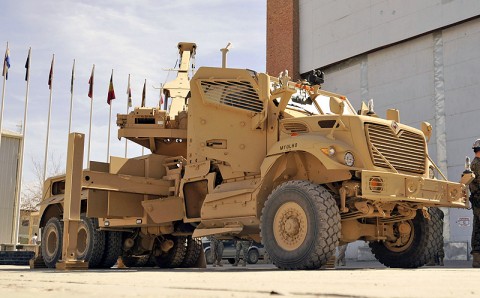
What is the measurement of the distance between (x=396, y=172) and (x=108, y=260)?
228 inches

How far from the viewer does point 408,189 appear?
8867 millimetres

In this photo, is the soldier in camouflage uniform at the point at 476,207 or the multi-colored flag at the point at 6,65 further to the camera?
the multi-colored flag at the point at 6,65

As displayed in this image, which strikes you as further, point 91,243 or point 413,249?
point 91,243

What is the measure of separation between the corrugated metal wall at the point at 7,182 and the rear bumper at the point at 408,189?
28.3 m

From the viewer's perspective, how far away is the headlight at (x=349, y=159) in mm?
8742

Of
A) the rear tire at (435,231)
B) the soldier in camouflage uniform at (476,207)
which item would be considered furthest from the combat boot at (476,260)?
the rear tire at (435,231)

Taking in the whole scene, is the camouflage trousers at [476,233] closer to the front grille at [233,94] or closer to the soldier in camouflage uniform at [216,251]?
the front grille at [233,94]

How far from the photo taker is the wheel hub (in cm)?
866

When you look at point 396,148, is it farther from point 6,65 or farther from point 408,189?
point 6,65

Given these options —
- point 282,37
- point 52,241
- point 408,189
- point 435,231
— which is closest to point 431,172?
point 435,231

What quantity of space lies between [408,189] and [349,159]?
91cm

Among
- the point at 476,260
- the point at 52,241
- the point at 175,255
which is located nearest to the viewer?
the point at 476,260

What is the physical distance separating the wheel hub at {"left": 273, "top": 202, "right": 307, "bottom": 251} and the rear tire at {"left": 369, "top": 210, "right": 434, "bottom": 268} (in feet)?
7.77

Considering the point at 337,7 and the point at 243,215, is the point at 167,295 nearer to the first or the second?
the point at 243,215
